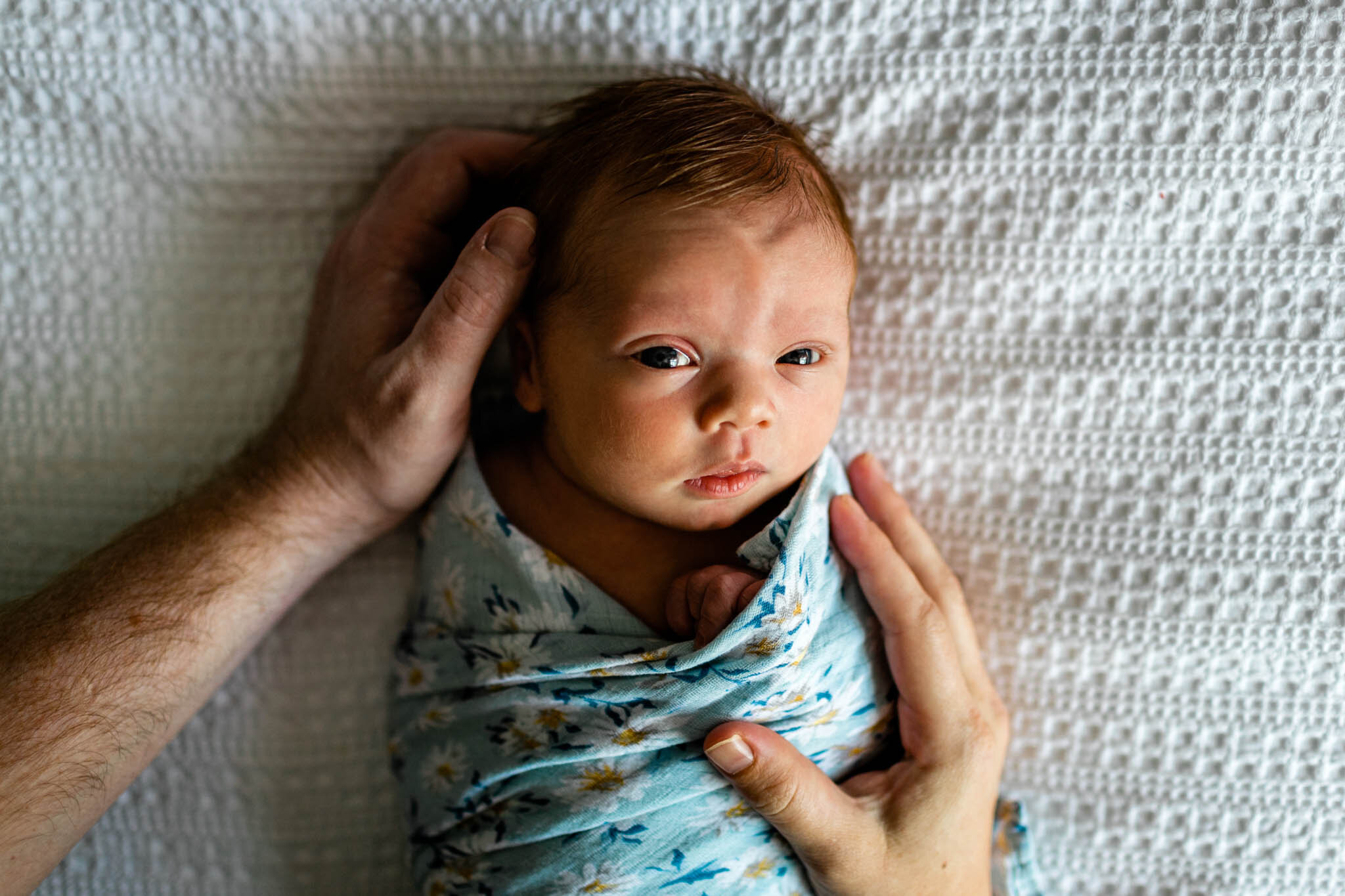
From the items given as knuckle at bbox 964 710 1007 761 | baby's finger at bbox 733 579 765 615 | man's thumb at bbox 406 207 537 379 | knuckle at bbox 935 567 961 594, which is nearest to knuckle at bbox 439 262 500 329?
man's thumb at bbox 406 207 537 379

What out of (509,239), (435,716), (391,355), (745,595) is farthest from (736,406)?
(435,716)

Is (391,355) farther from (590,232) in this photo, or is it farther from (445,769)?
(445,769)

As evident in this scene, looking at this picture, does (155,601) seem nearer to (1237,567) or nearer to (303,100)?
(303,100)

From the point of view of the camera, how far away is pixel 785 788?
0.89 meters

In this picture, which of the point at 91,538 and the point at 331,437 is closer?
the point at 331,437

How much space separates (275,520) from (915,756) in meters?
0.80

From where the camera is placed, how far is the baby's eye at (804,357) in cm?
93

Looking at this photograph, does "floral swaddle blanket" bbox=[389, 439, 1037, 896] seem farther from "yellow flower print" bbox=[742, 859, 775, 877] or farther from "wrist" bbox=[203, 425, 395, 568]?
"wrist" bbox=[203, 425, 395, 568]

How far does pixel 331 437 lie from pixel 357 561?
213 mm

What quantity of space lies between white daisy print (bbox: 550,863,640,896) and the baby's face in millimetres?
373

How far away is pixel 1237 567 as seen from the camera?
1089mm

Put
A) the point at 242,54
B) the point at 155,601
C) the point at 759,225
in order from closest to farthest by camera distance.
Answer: the point at 759,225
the point at 155,601
the point at 242,54

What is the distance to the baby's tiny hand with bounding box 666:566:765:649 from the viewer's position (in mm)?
900

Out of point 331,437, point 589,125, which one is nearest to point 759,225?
point 589,125
